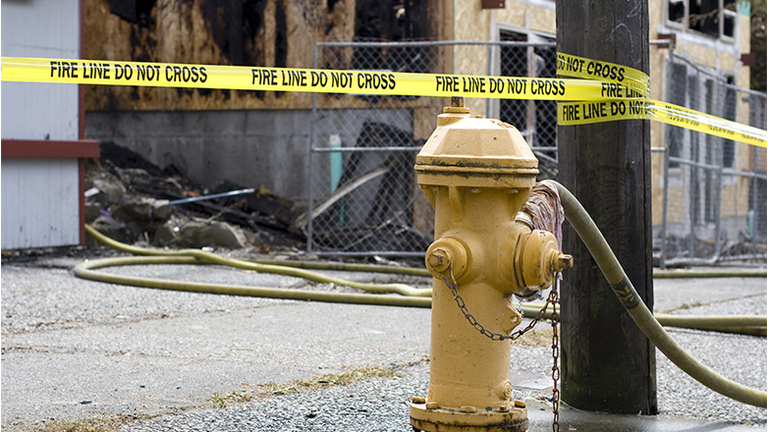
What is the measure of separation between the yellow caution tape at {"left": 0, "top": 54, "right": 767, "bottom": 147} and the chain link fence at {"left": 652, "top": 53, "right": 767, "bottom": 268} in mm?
6304

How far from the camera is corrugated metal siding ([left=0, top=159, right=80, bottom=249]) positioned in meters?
9.55

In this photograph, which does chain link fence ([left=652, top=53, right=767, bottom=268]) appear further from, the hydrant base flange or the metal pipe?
the hydrant base flange

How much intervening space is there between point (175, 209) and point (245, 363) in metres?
7.44

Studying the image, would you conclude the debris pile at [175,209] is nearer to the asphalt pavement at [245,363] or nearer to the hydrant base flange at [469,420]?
the asphalt pavement at [245,363]

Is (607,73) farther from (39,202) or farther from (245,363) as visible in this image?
(39,202)

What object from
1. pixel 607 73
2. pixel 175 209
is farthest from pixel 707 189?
pixel 607 73

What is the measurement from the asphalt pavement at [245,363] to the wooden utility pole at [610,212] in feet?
0.56

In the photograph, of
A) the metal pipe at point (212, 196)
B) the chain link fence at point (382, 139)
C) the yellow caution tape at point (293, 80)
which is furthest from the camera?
the metal pipe at point (212, 196)

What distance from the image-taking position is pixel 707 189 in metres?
12.7

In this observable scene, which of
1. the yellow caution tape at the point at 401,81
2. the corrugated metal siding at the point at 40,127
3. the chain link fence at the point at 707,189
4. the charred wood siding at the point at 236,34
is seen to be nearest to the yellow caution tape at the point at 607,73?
the yellow caution tape at the point at 401,81

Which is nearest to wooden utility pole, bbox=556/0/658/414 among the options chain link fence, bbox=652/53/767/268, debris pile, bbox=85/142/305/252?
chain link fence, bbox=652/53/767/268

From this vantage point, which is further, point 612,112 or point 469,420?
point 612,112

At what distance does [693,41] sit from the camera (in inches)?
685

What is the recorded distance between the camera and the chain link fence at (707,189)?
449 inches
